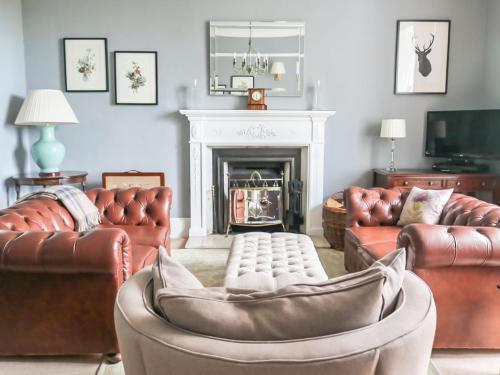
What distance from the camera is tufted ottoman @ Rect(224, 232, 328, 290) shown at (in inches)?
86.1

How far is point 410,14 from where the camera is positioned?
4.50 metres

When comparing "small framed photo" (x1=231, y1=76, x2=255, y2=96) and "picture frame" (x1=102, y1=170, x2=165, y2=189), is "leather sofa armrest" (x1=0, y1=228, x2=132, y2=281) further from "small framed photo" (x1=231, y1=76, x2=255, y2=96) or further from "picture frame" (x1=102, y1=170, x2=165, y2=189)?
"small framed photo" (x1=231, y1=76, x2=255, y2=96)

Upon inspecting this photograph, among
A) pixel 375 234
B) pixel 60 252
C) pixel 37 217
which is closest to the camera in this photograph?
pixel 60 252

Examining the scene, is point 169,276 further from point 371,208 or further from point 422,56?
point 422,56

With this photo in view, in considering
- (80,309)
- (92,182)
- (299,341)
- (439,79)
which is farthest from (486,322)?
(92,182)

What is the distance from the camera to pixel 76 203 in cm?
294

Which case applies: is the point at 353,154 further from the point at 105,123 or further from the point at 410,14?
the point at 105,123

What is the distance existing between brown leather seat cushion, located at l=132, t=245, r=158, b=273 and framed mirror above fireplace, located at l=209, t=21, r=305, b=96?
2.35m

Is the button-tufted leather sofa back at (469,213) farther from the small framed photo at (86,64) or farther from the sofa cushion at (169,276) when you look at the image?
the small framed photo at (86,64)

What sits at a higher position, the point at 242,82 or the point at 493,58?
the point at 493,58

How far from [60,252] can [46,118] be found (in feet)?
7.74

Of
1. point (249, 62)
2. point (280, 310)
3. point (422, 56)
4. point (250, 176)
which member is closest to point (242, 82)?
point (249, 62)

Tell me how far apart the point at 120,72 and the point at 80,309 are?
308cm

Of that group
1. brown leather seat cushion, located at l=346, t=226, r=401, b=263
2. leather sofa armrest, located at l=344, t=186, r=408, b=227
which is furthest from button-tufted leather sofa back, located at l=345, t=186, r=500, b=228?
brown leather seat cushion, located at l=346, t=226, r=401, b=263
